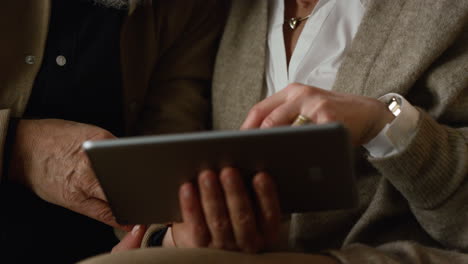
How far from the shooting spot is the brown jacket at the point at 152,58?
3.18 feet

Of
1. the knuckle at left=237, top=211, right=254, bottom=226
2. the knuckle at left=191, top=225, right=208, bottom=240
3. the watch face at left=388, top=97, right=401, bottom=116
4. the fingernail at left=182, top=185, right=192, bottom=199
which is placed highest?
the watch face at left=388, top=97, right=401, bottom=116

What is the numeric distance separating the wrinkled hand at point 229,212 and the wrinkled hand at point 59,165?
0.27 meters

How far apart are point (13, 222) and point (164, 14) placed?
20.0 inches

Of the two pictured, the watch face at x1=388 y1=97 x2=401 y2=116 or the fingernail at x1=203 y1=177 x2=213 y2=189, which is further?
the watch face at x1=388 y1=97 x2=401 y2=116

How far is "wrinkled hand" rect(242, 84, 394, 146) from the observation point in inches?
26.5

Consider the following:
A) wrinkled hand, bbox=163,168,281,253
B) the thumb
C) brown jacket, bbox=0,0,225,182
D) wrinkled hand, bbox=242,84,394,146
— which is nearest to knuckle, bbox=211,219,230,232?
wrinkled hand, bbox=163,168,281,253

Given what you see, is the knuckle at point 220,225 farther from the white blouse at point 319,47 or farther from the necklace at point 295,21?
the necklace at point 295,21

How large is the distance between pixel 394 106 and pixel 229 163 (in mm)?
285

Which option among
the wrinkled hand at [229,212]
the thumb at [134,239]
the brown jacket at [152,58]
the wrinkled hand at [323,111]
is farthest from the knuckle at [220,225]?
the brown jacket at [152,58]

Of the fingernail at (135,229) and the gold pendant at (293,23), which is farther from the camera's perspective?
the gold pendant at (293,23)

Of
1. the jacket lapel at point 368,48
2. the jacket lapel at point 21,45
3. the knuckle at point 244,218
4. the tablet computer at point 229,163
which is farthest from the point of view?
the jacket lapel at point 21,45

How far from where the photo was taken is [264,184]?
2.08ft

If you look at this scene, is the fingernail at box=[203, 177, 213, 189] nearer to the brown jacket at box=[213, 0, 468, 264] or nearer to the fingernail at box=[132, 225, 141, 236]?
the brown jacket at box=[213, 0, 468, 264]

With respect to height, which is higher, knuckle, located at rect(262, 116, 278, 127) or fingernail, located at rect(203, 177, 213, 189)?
knuckle, located at rect(262, 116, 278, 127)
